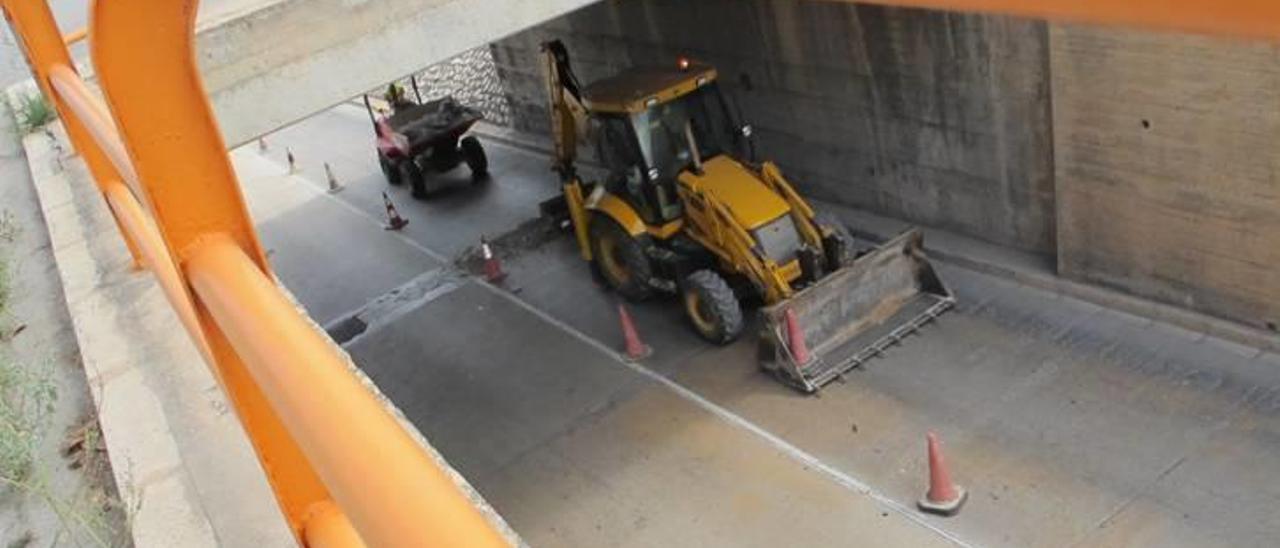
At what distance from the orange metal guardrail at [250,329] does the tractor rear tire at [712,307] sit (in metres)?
8.19

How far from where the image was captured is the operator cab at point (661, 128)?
11828mm

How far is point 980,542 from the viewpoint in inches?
317

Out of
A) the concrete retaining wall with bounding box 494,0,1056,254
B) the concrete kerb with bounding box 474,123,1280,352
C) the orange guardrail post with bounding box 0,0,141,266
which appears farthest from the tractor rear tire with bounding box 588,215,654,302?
the orange guardrail post with bounding box 0,0,141,266

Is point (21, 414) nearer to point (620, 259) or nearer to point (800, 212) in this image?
point (800, 212)

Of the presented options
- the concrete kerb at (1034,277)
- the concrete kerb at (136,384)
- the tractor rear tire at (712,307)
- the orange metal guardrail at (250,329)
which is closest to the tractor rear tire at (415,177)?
the concrete kerb at (1034,277)

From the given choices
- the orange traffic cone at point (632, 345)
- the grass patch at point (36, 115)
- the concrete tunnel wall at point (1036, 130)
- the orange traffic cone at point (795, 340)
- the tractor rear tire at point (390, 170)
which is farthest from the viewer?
the tractor rear tire at point (390, 170)

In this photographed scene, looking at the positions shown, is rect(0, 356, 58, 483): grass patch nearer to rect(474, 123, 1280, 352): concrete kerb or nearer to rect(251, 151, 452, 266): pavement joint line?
rect(474, 123, 1280, 352): concrete kerb

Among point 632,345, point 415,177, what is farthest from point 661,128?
point 415,177

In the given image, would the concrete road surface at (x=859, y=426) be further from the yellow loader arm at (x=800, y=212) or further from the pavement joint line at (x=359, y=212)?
the pavement joint line at (x=359, y=212)

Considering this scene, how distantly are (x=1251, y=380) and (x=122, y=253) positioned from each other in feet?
26.9

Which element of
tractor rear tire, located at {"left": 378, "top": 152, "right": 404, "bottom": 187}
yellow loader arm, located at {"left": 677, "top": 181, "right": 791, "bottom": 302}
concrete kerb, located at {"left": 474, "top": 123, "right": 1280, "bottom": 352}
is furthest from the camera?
tractor rear tire, located at {"left": 378, "top": 152, "right": 404, "bottom": 187}

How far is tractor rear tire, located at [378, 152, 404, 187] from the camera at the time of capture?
18969 millimetres

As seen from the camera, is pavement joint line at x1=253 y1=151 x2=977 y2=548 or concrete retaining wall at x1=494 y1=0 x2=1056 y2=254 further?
concrete retaining wall at x1=494 y1=0 x2=1056 y2=254

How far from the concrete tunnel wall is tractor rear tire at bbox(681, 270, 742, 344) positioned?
9.49ft
